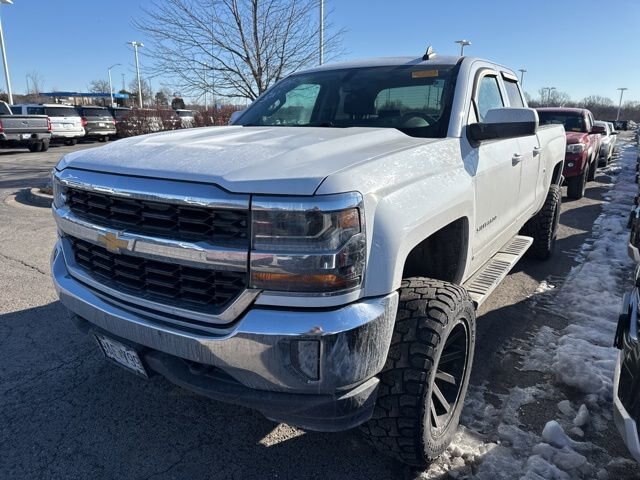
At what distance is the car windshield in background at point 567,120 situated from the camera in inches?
419

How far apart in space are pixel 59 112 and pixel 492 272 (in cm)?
2278

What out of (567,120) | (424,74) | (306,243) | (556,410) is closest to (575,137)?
(567,120)

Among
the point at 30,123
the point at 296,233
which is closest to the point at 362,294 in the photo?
the point at 296,233

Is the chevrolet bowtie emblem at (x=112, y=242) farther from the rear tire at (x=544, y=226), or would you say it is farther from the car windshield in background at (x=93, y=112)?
the car windshield in background at (x=93, y=112)

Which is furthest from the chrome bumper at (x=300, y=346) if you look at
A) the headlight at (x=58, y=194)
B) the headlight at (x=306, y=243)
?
the headlight at (x=58, y=194)

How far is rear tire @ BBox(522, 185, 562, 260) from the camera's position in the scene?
17.3ft

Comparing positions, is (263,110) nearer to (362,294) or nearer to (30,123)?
(362,294)

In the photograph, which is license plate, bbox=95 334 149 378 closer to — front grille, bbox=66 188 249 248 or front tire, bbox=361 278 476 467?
front grille, bbox=66 188 249 248

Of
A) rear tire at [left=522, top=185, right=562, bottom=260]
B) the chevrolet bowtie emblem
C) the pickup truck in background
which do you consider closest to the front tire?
the chevrolet bowtie emblem

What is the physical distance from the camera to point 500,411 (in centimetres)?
276

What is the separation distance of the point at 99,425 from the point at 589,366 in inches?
119

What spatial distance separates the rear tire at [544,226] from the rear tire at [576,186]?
4795 millimetres

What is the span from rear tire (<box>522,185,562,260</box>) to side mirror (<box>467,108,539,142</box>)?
2792 millimetres

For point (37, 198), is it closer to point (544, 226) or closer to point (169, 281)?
point (169, 281)
